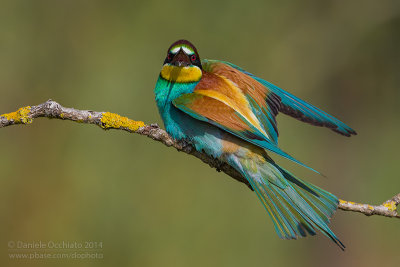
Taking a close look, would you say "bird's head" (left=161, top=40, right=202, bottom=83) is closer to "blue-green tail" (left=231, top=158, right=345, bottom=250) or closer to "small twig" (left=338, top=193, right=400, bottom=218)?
"blue-green tail" (left=231, top=158, right=345, bottom=250)

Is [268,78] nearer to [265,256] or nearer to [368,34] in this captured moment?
[368,34]

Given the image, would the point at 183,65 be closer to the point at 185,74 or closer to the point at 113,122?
the point at 185,74

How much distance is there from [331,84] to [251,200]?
185cm

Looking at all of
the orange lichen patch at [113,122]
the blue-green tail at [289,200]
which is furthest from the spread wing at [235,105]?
the orange lichen patch at [113,122]

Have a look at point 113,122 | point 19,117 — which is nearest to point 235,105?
point 113,122

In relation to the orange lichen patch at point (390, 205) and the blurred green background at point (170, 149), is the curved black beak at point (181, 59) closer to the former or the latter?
the orange lichen patch at point (390, 205)

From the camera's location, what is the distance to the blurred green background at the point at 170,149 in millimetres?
3447

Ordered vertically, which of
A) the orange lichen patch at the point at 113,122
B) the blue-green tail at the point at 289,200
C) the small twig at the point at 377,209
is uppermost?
the orange lichen patch at the point at 113,122

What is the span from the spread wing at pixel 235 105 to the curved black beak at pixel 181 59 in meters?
0.10

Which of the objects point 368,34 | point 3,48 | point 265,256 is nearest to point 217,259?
point 265,256

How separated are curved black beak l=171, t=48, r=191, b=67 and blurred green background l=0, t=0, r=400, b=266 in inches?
51.8

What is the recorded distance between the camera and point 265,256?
3.78m

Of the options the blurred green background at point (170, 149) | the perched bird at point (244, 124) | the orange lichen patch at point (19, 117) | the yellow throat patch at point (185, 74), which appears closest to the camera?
the orange lichen patch at point (19, 117)

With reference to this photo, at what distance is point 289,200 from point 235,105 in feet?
1.51
